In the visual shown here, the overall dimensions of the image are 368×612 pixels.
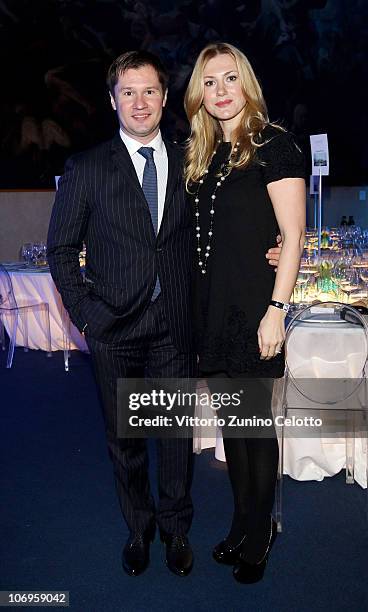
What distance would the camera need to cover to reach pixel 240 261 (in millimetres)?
2260

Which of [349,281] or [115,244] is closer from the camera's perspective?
[115,244]

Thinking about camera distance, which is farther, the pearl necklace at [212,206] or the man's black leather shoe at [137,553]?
the man's black leather shoe at [137,553]

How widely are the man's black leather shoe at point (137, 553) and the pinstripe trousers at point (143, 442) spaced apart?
1.3 inches

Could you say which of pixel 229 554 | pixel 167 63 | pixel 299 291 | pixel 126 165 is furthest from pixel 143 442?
pixel 167 63

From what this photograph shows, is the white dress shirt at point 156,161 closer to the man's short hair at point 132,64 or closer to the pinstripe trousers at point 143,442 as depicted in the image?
the man's short hair at point 132,64

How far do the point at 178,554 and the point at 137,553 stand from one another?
0.15m

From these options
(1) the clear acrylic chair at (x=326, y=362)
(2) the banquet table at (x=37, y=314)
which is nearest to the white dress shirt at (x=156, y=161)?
(1) the clear acrylic chair at (x=326, y=362)

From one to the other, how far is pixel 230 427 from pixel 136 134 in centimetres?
102

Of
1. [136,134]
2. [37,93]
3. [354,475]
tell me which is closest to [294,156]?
→ [136,134]

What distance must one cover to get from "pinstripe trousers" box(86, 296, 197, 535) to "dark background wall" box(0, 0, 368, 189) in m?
6.75

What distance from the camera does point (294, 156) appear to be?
2.17 metres

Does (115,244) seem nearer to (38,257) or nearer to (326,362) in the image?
(326,362)

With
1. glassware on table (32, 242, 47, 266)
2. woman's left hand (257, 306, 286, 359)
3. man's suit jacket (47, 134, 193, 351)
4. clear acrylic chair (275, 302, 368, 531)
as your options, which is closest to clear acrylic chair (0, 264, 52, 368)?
glassware on table (32, 242, 47, 266)

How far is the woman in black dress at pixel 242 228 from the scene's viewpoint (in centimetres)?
218
